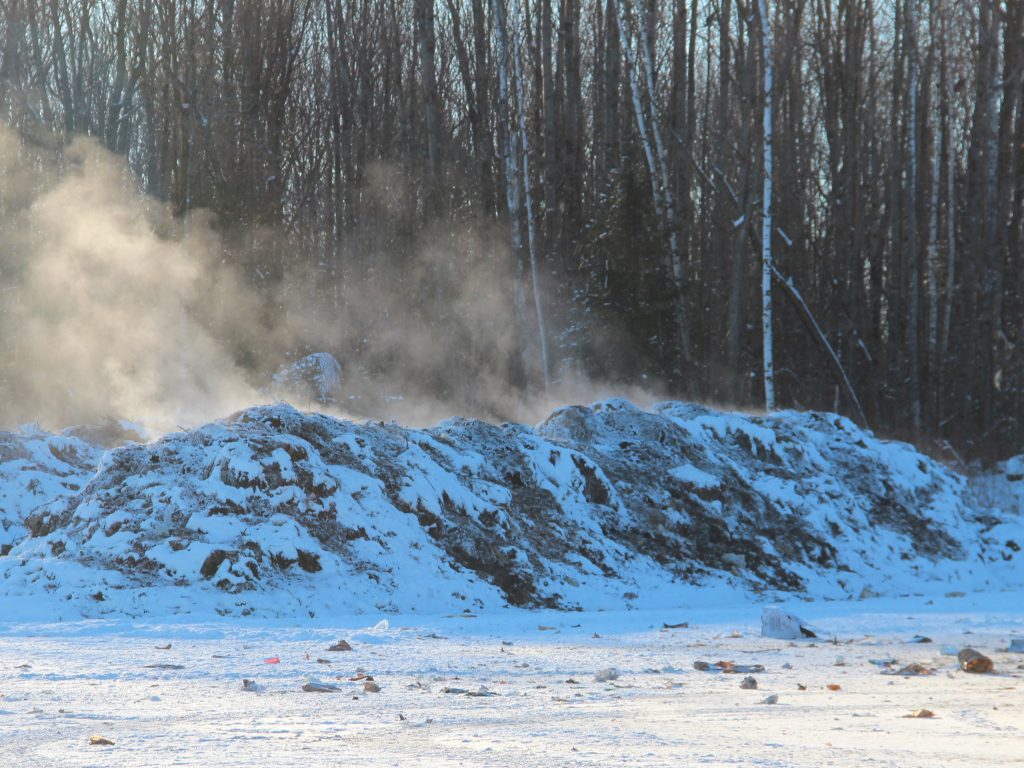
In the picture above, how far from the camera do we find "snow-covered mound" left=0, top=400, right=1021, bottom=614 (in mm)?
7277

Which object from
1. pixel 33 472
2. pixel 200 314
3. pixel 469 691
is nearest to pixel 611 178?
pixel 200 314

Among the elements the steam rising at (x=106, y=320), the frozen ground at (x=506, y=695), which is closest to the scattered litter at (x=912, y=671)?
the frozen ground at (x=506, y=695)

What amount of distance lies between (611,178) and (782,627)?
55.2ft

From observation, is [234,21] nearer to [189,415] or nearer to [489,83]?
[489,83]

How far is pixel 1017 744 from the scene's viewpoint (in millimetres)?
3424

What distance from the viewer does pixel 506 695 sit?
14.7ft

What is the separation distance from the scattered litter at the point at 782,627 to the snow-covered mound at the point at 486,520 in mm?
1730

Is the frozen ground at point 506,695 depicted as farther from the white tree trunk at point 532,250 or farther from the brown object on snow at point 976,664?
the white tree trunk at point 532,250

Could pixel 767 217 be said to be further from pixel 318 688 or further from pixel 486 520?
pixel 318 688

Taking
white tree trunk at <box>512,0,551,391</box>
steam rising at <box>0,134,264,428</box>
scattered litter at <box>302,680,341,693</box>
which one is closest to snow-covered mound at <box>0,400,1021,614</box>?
scattered litter at <box>302,680,341,693</box>

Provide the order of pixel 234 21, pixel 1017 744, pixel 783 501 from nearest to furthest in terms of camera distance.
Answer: pixel 1017 744, pixel 783 501, pixel 234 21

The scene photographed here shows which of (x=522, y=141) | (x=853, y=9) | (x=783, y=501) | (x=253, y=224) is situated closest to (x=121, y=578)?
(x=783, y=501)

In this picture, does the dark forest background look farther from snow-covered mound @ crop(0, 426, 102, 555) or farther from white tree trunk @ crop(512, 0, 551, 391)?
snow-covered mound @ crop(0, 426, 102, 555)

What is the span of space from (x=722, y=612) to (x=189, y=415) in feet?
32.8
